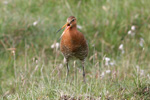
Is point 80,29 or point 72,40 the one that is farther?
point 80,29

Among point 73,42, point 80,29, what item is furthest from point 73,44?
point 80,29

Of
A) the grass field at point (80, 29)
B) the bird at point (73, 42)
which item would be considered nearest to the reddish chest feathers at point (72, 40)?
the bird at point (73, 42)

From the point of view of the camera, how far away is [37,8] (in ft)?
27.6

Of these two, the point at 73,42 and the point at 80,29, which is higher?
the point at 80,29

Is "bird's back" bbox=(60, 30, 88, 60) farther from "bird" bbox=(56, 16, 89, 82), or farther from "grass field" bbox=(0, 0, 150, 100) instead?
"grass field" bbox=(0, 0, 150, 100)

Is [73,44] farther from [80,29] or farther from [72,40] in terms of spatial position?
[80,29]

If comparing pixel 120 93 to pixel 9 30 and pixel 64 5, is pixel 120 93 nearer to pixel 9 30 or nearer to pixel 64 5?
pixel 9 30

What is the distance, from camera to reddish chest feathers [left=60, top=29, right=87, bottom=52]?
5.54 m

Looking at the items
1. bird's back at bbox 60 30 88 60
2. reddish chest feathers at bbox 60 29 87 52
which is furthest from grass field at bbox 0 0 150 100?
reddish chest feathers at bbox 60 29 87 52

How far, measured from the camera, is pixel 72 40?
18.3 ft

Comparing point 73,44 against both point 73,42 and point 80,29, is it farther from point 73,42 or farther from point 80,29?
point 80,29

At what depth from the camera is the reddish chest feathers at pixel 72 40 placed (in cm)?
554

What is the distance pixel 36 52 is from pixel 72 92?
287 cm

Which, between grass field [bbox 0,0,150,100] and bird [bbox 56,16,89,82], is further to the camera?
grass field [bbox 0,0,150,100]
